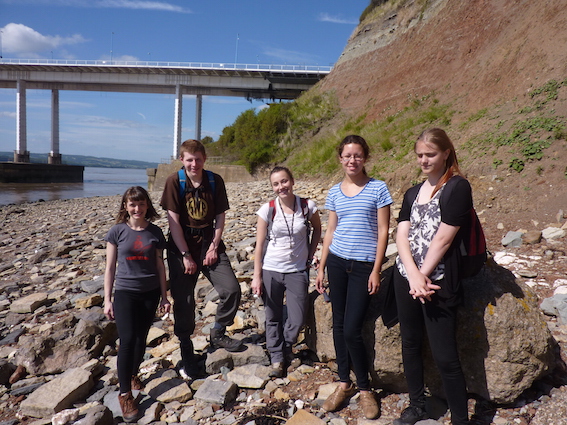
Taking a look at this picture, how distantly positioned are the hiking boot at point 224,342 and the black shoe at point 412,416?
5.86 ft

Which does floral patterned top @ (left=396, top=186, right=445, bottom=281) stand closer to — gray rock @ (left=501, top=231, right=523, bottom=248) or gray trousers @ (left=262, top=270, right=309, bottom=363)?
gray trousers @ (left=262, top=270, right=309, bottom=363)

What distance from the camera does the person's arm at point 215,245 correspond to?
3.94 metres

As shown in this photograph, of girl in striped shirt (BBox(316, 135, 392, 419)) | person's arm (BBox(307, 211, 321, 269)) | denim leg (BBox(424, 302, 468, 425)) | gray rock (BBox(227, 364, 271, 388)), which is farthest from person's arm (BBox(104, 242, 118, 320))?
denim leg (BBox(424, 302, 468, 425))

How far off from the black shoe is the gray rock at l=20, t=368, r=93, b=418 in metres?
2.82

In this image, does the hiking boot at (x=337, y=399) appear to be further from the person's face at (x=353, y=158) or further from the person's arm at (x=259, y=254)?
the person's face at (x=353, y=158)

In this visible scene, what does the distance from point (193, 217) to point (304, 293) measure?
4.17 ft

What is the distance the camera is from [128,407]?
345cm

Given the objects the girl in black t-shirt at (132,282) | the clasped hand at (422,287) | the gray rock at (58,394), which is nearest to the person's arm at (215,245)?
the girl in black t-shirt at (132,282)

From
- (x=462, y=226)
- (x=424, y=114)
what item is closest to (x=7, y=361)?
(x=462, y=226)

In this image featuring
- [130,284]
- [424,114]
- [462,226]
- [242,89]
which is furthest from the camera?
[242,89]

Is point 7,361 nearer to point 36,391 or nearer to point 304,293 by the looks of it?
point 36,391

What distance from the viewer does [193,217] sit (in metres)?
3.92

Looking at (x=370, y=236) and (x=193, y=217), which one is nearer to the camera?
(x=370, y=236)

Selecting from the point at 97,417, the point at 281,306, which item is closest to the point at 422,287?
the point at 281,306
